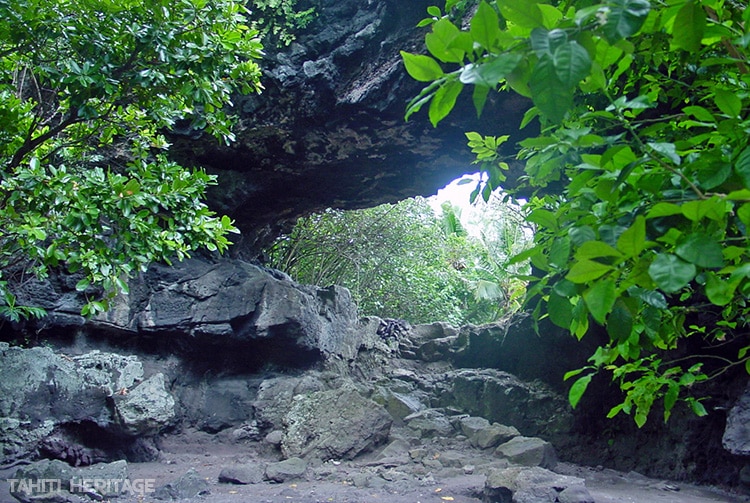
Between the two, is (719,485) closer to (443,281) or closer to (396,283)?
(396,283)

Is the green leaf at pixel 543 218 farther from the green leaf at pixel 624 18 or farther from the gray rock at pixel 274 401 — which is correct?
the gray rock at pixel 274 401

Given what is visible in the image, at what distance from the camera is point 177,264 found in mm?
8484

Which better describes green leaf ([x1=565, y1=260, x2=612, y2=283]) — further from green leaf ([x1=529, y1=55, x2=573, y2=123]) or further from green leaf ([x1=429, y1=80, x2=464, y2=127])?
green leaf ([x1=429, y1=80, x2=464, y2=127])

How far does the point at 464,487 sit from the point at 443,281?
9682mm

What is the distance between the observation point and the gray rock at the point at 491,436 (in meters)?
6.99

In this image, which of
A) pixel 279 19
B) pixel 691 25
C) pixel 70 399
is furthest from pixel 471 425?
pixel 691 25

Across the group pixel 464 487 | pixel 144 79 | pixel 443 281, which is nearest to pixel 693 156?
pixel 144 79

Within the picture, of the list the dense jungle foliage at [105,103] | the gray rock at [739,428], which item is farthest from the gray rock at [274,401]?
the gray rock at [739,428]

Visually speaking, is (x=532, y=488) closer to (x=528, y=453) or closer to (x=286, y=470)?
(x=528, y=453)

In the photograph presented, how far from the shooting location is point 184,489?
532 cm

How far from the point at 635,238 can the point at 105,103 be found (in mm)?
3692

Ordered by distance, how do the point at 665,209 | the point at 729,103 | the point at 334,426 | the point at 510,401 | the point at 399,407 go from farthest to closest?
1. the point at 510,401
2. the point at 399,407
3. the point at 334,426
4. the point at 729,103
5. the point at 665,209

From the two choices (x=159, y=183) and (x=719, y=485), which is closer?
(x=159, y=183)

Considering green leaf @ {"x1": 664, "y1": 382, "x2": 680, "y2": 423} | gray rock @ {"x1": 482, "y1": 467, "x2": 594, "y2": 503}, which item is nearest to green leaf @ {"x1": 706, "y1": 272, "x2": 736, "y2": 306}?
green leaf @ {"x1": 664, "y1": 382, "x2": 680, "y2": 423}
